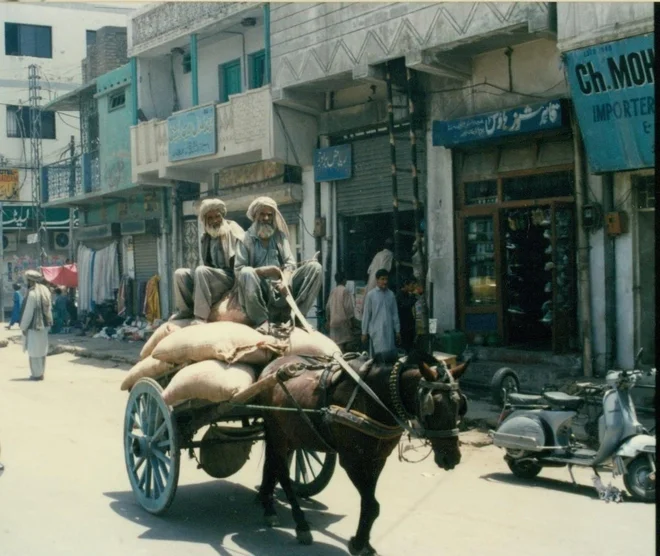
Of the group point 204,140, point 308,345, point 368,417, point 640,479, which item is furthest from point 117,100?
point 368,417

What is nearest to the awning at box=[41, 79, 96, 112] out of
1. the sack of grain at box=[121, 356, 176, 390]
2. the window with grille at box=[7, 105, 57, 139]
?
the window with grille at box=[7, 105, 57, 139]

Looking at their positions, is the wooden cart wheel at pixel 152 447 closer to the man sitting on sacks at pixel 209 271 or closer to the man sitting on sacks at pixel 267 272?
the man sitting on sacks at pixel 209 271

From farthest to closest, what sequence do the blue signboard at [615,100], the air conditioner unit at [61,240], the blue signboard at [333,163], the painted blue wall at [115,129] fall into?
1. the air conditioner unit at [61,240]
2. the painted blue wall at [115,129]
3. the blue signboard at [333,163]
4. the blue signboard at [615,100]

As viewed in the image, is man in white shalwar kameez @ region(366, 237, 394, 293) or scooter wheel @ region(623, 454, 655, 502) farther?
man in white shalwar kameez @ region(366, 237, 394, 293)

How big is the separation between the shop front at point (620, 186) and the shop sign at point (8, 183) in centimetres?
2552

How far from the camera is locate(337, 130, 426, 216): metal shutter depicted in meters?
13.4

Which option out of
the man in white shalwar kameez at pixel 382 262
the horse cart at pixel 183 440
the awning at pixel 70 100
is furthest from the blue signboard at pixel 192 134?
the horse cart at pixel 183 440

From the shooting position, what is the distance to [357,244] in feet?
49.3

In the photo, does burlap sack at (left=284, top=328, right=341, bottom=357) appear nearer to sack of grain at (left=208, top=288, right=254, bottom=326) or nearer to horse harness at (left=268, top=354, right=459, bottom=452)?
sack of grain at (left=208, top=288, right=254, bottom=326)

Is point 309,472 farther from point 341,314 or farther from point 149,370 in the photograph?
point 341,314

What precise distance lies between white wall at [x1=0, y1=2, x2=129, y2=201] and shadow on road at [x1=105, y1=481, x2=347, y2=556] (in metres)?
23.5

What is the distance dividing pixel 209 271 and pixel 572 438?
324cm

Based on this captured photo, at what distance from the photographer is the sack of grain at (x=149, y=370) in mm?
5820

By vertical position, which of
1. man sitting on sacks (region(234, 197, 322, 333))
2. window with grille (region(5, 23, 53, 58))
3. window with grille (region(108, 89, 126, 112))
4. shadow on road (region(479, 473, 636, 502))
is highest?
window with grille (region(5, 23, 53, 58))
